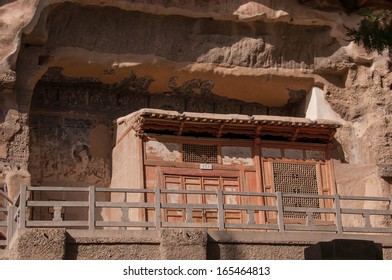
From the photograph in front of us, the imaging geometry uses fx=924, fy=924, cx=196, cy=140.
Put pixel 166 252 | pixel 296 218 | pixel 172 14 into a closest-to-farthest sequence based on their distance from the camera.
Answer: pixel 166 252 → pixel 296 218 → pixel 172 14

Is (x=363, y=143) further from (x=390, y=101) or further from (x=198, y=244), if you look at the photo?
(x=198, y=244)

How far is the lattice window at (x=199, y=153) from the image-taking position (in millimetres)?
16766

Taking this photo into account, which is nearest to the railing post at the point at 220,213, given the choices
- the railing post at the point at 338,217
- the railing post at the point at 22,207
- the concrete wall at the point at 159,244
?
the concrete wall at the point at 159,244

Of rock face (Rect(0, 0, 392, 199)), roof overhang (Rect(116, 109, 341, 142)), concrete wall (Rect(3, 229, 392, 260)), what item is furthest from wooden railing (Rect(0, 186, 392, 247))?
rock face (Rect(0, 0, 392, 199))

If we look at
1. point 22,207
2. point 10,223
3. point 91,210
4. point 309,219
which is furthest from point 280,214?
point 10,223

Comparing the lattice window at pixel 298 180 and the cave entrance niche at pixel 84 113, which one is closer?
the lattice window at pixel 298 180

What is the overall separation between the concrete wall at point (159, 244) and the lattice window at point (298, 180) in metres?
3.81

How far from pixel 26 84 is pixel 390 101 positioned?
7.11 m

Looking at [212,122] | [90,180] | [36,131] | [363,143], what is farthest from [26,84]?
[363,143]

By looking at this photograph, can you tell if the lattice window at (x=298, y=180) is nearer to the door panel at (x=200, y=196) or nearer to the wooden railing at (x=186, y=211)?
the wooden railing at (x=186, y=211)

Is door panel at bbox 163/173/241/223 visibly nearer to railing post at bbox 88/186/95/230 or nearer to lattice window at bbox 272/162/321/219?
lattice window at bbox 272/162/321/219

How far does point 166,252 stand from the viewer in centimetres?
1225

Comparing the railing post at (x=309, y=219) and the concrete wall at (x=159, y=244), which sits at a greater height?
the railing post at (x=309, y=219)

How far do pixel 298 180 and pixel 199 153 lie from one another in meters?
1.91
